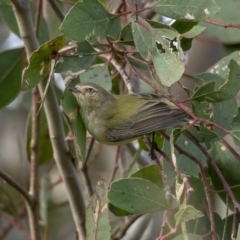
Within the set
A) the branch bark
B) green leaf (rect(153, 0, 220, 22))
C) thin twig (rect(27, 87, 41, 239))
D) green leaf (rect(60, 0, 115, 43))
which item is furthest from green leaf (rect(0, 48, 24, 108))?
green leaf (rect(153, 0, 220, 22))

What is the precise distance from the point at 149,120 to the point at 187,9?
1.94 ft

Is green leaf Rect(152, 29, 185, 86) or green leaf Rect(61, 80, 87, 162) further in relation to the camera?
green leaf Rect(61, 80, 87, 162)

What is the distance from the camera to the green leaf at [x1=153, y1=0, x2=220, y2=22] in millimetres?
1636

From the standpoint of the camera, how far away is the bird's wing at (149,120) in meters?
2.08

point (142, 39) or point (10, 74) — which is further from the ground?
point (142, 39)

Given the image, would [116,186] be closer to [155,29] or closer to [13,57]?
[155,29]

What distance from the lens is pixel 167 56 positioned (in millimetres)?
1643

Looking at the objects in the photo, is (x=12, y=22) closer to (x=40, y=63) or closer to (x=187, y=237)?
(x=40, y=63)

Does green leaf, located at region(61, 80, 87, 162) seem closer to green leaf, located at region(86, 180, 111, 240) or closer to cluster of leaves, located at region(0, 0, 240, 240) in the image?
cluster of leaves, located at region(0, 0, 240, 240)

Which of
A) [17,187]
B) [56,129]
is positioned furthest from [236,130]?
[17,187]

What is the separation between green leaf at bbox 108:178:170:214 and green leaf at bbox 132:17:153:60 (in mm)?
363

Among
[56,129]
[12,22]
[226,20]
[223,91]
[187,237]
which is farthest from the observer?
[12,22]

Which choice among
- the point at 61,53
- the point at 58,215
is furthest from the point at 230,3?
the point at 58,215

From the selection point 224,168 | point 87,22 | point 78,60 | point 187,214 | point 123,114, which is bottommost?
point 224,168
